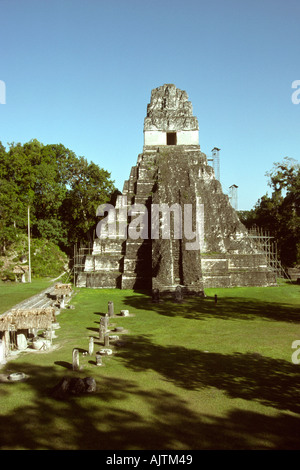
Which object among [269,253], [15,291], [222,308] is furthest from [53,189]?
[222,308]

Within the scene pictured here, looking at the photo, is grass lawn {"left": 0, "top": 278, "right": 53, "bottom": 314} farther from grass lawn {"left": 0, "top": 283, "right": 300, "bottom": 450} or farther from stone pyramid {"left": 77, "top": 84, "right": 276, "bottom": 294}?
grass lawn {"left": 0, "top": 283, "right": 300, "bottom": 450}

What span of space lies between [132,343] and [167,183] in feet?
45.2

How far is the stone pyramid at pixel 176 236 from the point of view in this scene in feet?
60.7

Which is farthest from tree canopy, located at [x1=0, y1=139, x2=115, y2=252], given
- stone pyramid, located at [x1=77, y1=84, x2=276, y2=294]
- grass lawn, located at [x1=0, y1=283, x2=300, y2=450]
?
grass lawn, located at [x1=0, y1=283, x2=300, y2=450]

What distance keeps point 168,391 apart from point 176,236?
12842mm

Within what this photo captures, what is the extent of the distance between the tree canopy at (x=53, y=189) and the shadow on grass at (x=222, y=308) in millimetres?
13375

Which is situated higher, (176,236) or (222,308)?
(176,236)

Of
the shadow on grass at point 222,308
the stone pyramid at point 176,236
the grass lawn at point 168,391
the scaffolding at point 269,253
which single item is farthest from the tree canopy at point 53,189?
the grass lawn at point 168,391

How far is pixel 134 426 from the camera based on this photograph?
5.47 m

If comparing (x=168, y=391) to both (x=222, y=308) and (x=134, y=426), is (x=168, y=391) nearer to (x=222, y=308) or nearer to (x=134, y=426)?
(x=134, y=426)

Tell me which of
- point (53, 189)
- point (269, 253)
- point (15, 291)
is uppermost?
point (53, 189)

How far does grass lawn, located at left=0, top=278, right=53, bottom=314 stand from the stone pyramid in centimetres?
244

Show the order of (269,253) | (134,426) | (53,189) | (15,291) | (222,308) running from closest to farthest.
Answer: (134,426), (222,308), (15,291), (269,253), (53,189)

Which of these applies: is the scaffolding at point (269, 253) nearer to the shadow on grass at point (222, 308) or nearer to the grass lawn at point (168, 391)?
the shadow on grass at point (222, 308)
